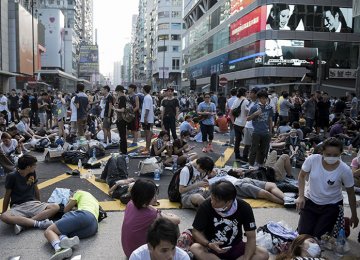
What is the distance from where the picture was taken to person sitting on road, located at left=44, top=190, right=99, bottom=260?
14.8ft

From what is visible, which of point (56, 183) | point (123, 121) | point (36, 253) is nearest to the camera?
point (36, 253)

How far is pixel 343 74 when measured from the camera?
39.7 metres

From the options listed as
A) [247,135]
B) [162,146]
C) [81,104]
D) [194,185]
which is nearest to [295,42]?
[81,104]

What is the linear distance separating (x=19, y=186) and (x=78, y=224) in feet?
3.85

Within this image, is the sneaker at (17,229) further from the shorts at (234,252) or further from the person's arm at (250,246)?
the person's arm at (250,246)

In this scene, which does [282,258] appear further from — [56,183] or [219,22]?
[219,22]

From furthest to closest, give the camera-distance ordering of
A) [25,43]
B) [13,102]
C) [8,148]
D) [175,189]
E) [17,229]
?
[25,43] < [13,102] < [8,148] < [175,189] < [17,229]

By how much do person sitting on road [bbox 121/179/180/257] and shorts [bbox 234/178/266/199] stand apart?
2.95 m

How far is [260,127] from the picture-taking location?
8.64 metres

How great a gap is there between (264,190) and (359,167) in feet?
5.41

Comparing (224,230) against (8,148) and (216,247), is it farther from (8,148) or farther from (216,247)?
(8,148)

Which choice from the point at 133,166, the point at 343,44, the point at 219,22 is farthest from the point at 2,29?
the point at 133,166

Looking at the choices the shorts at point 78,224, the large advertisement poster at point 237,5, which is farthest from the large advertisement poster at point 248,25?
the shorts at point 78,224

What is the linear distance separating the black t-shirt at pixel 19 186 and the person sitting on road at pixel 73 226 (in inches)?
24.0
